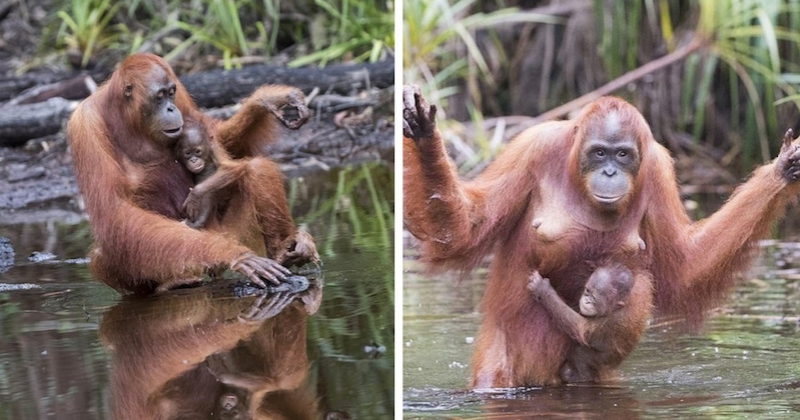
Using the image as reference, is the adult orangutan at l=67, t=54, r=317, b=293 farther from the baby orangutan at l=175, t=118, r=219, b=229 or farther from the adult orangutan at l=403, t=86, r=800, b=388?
the adult orangutan at l=403, t=86, r=800, b=388

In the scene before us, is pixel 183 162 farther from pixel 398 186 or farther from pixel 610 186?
pixel 610 186

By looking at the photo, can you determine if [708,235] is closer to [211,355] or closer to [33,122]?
[211,355]

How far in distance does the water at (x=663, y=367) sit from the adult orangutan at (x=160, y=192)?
0.69 metres

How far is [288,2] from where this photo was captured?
8.41m

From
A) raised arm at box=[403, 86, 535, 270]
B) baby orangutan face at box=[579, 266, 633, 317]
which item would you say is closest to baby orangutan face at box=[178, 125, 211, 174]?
raised arm at box=[403, 86, 535, 270]

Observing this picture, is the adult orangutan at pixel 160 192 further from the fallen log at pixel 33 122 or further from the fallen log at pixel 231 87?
the fallen log at pixel 33 122

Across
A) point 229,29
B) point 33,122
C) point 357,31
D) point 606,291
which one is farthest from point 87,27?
point 606,291

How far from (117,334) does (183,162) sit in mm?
756

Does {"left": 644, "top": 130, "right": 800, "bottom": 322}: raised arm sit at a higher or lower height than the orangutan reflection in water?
higher

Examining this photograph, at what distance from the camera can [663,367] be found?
13.8 feet

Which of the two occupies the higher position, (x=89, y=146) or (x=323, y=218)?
(x=89, y=146)

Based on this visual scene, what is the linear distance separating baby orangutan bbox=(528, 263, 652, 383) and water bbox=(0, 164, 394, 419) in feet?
1.85

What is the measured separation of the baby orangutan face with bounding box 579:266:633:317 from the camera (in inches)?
148

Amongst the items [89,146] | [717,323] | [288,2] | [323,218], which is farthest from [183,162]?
[288,2]
